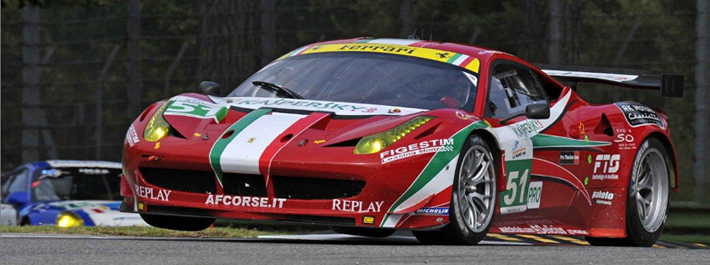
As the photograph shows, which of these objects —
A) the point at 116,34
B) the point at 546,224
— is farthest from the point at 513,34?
the point at 546,224

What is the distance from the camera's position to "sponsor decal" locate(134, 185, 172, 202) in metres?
7.55

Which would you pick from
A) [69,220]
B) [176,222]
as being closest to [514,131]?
[176,222]

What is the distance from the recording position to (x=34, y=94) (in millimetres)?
19625

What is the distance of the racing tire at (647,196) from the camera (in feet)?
31.3

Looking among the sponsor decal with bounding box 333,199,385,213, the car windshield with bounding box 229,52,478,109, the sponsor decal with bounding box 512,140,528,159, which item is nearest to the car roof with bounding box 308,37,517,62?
the car windshield with bounding box 229,52,478,109

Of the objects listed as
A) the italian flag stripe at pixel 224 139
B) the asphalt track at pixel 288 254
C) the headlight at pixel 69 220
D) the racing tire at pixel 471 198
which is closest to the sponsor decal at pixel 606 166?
the racing tire at pixel 471 198

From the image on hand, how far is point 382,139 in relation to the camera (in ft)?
23.8

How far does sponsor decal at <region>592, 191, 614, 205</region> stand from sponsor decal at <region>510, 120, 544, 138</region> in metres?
0.79

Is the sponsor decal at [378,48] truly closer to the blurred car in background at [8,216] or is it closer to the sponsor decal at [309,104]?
the sponsor decal at [309,104]

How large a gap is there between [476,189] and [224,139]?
1.33 meters

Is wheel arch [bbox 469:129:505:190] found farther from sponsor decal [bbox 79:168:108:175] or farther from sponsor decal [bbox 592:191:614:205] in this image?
sponsor decal [bbox 79:168:108:175]

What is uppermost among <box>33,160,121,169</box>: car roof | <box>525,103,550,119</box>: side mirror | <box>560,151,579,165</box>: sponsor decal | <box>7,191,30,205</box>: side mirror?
<box>525,103,550,119</box>: side mirror

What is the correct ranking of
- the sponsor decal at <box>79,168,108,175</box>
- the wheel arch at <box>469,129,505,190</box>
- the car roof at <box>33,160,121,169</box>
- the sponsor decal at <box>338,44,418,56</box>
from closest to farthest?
the wheel arch at <box>469,129,505,190</box> < the sponsor decal at <box>338,44,418,56</box> < the car roof at <box>33,160,121,169</box> < the sponsor decal at <box>79,168,108,175</box>

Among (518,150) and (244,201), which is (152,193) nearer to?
(244,201)
